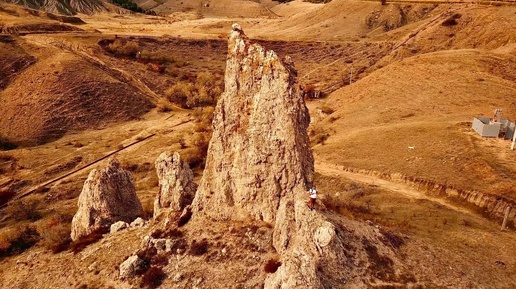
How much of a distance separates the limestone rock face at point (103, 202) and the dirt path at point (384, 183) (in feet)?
84.5

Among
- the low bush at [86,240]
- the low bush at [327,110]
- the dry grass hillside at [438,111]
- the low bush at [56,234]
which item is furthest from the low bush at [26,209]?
the low bush at [327,110]

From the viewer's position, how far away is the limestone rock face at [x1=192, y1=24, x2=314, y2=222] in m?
22.7

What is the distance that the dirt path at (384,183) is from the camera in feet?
130

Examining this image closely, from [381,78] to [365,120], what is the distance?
2038 cm

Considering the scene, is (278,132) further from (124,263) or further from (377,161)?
(377,161)

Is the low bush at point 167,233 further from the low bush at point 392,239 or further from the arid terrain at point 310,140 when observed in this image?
the low bush at point 392,239

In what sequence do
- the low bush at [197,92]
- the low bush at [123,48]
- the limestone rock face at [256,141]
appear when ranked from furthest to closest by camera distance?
1. the low bush at [123,48]
2. the low bush at [197,92]
3. the limestone rock face at [256,141]

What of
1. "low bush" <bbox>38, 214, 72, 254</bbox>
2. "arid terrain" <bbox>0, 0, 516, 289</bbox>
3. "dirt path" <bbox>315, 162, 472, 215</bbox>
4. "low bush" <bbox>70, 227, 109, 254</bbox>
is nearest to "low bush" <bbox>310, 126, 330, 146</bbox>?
"arid terrain" <bbox>0, 0, 516, 289</bbox>

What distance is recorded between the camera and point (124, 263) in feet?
73.3

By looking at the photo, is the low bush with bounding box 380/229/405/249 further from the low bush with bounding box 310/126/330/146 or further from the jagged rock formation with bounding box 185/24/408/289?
the low bush with bounding box 310/126/330/146

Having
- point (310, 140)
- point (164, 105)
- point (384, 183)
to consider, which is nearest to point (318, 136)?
point (310, 140)

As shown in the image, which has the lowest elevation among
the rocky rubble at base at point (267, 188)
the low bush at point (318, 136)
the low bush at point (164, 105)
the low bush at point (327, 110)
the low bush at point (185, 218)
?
the low bush at point (164, 105)

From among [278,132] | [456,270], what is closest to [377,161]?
[456,270]

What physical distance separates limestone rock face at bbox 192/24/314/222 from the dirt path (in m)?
22.3
